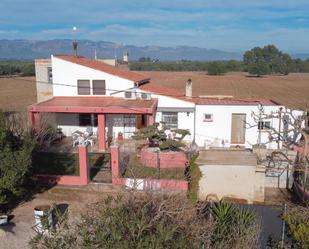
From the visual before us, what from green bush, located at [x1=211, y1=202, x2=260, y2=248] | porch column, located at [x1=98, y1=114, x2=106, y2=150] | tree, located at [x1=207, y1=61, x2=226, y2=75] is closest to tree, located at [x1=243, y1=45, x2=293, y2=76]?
tree, located at [x1=207, y1=61, x2=226, y2=75]

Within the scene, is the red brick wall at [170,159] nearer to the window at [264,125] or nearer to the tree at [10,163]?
the tree at [10,163]

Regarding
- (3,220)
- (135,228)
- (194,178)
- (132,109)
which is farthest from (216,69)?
(135,228)

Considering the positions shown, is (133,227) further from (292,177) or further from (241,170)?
(292,177)

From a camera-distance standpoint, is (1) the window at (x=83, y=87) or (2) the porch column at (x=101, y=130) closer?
(2) the porch column at (x=101, y=130)

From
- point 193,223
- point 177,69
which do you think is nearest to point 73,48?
point 193,223

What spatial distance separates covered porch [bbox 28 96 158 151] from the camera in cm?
2200

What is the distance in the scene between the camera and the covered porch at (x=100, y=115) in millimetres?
22000

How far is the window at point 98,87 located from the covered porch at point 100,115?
478mm

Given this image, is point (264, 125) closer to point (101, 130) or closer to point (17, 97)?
point (101, 130)

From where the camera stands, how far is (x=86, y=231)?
6344 mm

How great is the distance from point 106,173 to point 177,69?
11645 centimetres

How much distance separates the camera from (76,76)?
2514cm

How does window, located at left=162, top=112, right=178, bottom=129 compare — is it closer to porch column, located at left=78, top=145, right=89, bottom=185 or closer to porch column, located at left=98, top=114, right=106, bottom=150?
porch column, located at left=98, top=114, right=106, bottom=150

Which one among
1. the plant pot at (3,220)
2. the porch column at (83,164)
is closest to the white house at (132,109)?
Result: the porch column at (83,164)
